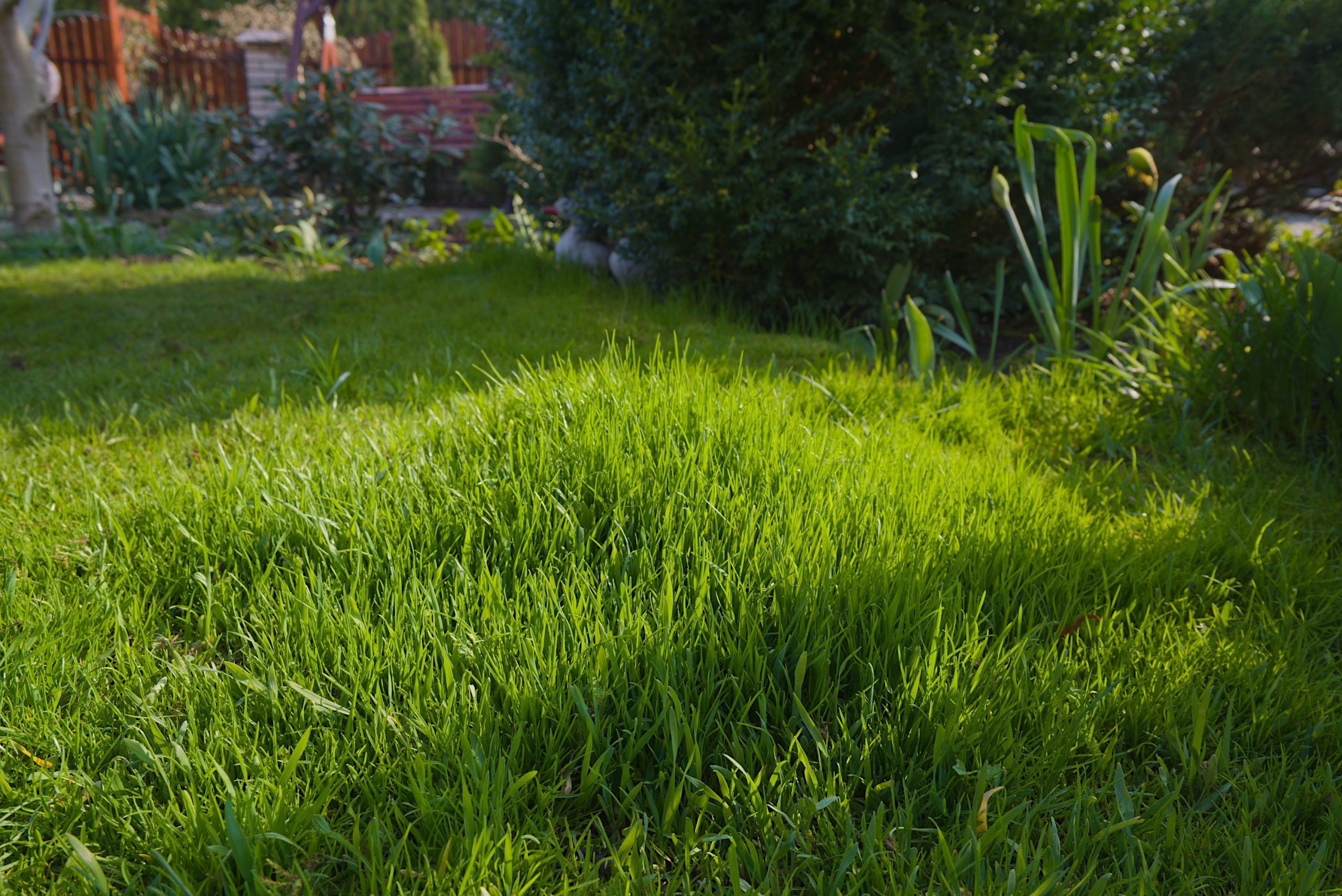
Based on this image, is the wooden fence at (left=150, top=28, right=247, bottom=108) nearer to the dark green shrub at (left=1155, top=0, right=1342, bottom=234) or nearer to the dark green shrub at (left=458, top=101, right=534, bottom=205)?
the dark green shrub at (left=458, top=101, right=534, bottom=205)

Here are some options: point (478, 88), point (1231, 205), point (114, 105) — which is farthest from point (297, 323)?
point (478, 88)

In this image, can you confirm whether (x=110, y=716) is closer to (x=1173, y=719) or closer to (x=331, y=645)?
(x=331, y=645)

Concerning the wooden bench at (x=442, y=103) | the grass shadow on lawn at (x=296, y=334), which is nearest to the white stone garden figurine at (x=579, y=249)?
the grass shadow on lawn at (x=296, y=334)

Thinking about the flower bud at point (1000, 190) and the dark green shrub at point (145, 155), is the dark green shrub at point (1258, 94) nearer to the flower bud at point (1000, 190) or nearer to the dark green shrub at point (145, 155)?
the flower bud at point (1000, 190)

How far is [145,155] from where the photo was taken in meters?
8.95

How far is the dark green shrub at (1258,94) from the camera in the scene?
15.3 feet

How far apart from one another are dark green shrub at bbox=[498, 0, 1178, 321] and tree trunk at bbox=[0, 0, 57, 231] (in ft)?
17.2

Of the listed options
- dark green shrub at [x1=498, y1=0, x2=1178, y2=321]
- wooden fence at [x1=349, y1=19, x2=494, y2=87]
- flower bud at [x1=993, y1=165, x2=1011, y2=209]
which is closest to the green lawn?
flower bud at [x1=993, y1=165, x2=1011, y2=209]

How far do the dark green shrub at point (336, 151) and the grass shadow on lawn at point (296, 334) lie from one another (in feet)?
6.69

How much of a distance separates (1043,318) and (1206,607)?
8.17 ft

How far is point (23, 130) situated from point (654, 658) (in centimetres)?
827

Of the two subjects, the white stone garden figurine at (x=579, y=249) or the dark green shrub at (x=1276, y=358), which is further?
the white stone garden figurine at (x=579, y=249)

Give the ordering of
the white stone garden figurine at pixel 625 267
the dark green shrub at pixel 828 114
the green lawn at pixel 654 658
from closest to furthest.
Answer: the green lawn at pixel 654 658 < the dark green shrub at pixel 828 114 < the white stone garden figurine at pixel 625 267

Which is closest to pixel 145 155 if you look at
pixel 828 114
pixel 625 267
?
pixel 625 267
